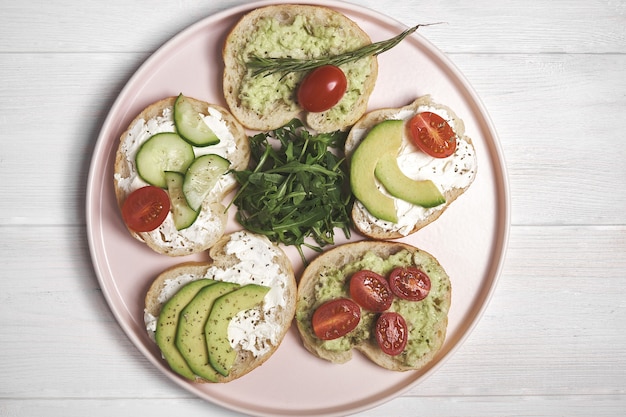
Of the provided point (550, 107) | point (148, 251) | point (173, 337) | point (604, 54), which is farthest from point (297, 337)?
point (604, 54)

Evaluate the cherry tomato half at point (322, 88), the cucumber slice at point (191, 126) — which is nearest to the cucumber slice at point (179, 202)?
the cucumber slice at point (191, 126)

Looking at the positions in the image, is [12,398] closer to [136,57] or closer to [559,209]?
[136,57]

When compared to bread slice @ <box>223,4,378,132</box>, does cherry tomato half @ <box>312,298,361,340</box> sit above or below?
below

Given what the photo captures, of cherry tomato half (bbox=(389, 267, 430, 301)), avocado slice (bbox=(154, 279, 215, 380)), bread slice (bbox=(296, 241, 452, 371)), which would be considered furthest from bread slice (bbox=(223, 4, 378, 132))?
avocado slice (bbox=(154, 279, 215, 380))

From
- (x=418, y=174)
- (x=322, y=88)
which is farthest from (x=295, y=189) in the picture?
(x=418, y=174)

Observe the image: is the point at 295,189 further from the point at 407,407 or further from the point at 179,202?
the point at 407,407

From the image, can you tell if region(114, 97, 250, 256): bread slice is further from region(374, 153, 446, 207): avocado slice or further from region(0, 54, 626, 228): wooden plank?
region(374, 153, 446, 207): avocado slice
